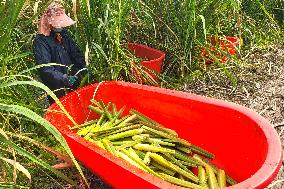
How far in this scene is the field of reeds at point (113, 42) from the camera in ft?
8.77

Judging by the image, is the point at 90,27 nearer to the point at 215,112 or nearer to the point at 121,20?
the point at 121,20

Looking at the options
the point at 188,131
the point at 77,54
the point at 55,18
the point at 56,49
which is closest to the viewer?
the point at 188,131

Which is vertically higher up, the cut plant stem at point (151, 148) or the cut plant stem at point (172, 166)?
the cut plant stem at point (151, 148)

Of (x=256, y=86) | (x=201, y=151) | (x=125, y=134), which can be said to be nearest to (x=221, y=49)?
(x=256, y=86)

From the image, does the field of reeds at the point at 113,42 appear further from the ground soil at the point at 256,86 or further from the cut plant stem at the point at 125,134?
the cut plant stem at the point at 125,134

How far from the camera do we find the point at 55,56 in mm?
3273

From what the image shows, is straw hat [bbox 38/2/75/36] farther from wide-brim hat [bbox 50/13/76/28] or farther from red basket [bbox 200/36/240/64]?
red basket [bbox 200/36/240/64]

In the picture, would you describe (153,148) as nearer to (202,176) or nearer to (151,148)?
(151,148)

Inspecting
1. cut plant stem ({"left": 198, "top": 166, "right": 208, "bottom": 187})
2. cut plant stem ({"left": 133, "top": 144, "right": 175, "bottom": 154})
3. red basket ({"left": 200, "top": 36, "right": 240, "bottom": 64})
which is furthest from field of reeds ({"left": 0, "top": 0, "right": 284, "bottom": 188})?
cut plant stem ({"left": 198, "top": 166, "right": 208, "bottom": 187})

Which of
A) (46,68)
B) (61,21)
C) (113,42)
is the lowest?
(46,68)

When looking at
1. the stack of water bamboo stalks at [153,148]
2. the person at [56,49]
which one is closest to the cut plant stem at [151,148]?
the stack of water bamboo stalks at [153,148]

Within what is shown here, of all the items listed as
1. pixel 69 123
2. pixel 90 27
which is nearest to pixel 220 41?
pixel 90 27

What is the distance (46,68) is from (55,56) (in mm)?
225

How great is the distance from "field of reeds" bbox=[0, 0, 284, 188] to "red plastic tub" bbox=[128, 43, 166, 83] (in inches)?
3.4
